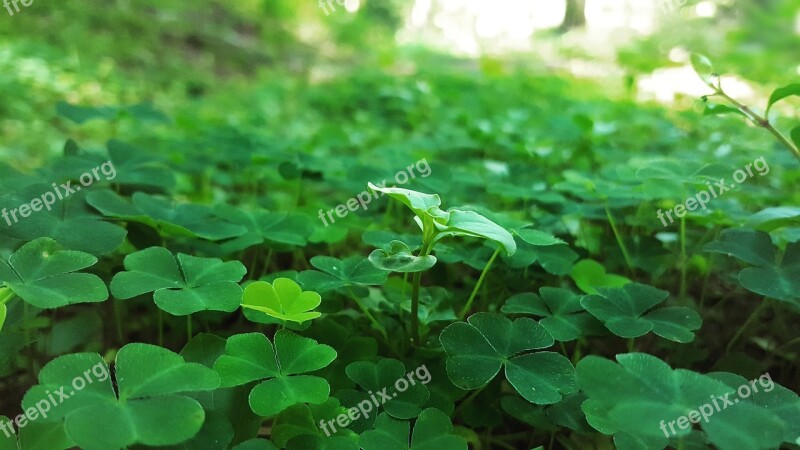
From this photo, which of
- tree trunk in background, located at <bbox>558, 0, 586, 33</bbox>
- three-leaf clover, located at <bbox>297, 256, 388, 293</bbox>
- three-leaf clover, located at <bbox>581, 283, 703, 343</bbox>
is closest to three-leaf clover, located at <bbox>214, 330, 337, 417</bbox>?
three-leaf clover, located at <bbox>297, 256, 388, 293</bbox>

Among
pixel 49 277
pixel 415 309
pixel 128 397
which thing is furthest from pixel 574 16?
pixel 128 397

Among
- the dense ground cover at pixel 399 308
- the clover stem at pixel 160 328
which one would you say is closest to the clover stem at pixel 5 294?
the dense ground cover at pixel 399 308

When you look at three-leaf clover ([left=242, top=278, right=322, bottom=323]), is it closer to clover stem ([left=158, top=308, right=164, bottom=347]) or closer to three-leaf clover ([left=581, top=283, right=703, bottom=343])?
clover stem ([left=158, top=308, right=164, bottom=347])

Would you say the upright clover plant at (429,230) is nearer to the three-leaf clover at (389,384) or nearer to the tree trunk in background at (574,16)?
the three-leaf clover at (389,384)

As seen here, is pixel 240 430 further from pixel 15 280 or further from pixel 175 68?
pixel 175 68

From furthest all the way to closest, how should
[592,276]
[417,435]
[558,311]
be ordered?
[592,276] → [558,311] → [417,435]

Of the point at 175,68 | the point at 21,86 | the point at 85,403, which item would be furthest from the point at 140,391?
the point at 175,68

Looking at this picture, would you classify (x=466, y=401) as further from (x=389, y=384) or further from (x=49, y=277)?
(x=49, y=277)
